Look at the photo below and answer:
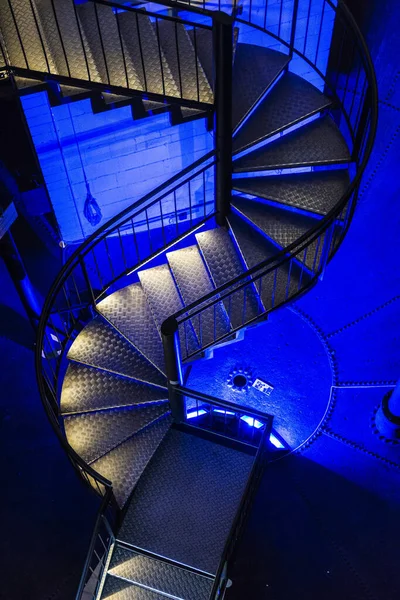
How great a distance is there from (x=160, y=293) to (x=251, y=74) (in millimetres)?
2194

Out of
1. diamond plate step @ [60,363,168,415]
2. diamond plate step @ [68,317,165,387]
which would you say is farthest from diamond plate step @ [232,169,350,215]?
diamond plate step @ [60,363,168,415]

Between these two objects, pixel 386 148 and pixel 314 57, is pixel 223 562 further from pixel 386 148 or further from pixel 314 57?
pixel 314 57

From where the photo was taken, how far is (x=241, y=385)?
17.8 ft

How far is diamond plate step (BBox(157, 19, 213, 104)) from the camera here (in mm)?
4711

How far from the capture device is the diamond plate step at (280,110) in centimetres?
478

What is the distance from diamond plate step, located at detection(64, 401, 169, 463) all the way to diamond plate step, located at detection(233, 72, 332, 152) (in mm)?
2501

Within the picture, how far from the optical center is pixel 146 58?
489 cm

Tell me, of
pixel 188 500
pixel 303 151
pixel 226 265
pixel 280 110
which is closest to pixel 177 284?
pixel 226 265

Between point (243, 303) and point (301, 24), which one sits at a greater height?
point (301, 24)

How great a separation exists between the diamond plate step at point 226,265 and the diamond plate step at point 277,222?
0.98 feet

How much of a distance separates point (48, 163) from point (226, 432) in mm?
3389

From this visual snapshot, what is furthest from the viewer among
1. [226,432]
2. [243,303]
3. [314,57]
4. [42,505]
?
[314,57]

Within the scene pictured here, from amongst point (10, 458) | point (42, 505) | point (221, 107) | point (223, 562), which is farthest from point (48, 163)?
point (223, 562)

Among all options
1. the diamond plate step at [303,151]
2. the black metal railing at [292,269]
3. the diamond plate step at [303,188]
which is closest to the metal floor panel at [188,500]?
the black metal railing at [292,269]
